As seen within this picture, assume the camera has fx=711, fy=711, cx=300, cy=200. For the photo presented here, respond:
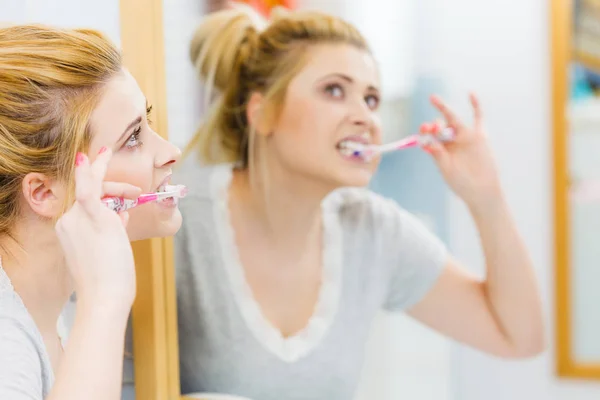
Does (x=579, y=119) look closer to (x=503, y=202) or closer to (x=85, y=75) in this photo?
(x=503, y=202)

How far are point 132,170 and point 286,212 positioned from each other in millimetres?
265

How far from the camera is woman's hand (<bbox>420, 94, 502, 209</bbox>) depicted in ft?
2.56

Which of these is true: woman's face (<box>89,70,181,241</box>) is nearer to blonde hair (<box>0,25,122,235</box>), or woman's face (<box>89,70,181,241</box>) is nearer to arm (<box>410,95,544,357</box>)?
blonde hair (<box>0,25,122,235</box>)

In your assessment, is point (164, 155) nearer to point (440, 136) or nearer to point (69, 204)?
point (69, 204)

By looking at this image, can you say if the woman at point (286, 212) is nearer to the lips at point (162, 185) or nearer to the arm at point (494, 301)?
the arm at point (494, 301)

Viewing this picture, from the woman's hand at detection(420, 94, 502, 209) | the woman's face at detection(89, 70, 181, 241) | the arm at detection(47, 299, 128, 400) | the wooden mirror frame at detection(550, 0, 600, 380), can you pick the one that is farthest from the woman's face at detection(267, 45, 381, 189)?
the wooden mirror frame at detection(550, 0, 600, 380)

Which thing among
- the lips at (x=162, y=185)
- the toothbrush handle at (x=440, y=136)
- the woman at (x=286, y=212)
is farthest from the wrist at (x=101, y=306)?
the toothbrush handle at (x=440, y=136)

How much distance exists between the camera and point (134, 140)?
504mm

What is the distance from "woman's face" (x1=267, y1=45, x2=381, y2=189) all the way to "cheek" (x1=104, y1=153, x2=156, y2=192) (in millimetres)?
228

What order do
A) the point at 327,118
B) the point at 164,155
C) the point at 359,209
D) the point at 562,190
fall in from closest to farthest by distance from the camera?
the point at 164,155 → the point at 327,118 → the point at 359,209 → the point at 562,190

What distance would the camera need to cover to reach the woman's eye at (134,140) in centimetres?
50

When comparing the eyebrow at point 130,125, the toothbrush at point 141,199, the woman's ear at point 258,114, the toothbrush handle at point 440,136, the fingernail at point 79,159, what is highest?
the woman's ear at point 258,114

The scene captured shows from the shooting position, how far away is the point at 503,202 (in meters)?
0.79

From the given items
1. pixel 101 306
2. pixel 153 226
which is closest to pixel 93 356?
pixel 101 306
